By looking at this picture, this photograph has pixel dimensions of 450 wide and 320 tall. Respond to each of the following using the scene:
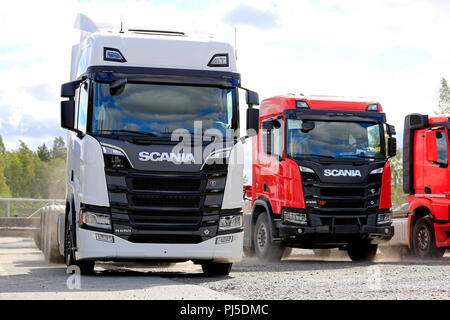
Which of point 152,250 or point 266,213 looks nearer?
point 152,250

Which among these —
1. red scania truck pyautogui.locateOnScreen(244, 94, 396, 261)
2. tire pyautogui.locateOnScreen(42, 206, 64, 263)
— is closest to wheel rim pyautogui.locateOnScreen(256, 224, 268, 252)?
red scania truck pyautogui.locateOnScreen(244, 94, 396, 261)

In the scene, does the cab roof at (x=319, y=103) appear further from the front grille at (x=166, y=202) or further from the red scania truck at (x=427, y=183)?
the front grille at (x=166, y=202)

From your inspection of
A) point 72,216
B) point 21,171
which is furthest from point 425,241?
A: point 21,171

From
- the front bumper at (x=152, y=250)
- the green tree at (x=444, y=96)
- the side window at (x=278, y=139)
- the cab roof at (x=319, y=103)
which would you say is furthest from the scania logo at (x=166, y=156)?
the green tree at (x=444, y=96)

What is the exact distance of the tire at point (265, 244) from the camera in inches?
655

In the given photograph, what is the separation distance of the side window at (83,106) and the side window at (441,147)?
7.72 meters

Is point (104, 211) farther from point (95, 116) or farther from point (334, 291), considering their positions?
point (334, 291)

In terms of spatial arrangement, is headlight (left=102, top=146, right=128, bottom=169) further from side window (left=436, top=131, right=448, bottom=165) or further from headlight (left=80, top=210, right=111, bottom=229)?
side window (left=436, top=131, right=448, bottom=165)

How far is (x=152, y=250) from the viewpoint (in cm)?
1166

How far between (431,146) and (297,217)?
3289 mm

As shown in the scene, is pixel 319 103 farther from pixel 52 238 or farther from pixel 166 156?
pixel 52 238

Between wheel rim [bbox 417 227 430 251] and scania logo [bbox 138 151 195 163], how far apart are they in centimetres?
775
